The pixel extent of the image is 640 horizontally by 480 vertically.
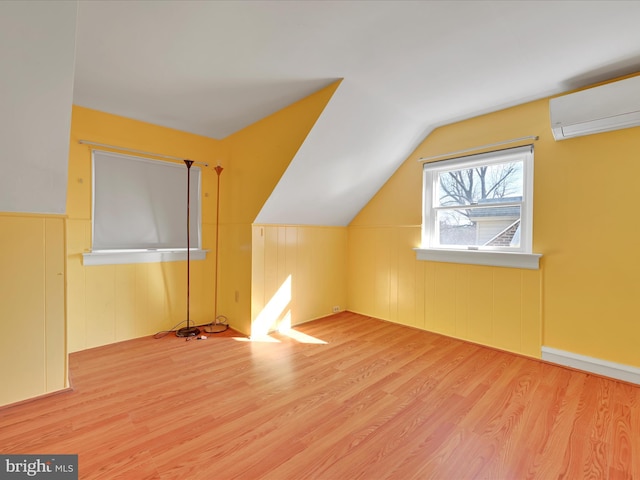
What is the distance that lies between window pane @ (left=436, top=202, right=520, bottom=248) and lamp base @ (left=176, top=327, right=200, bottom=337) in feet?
9.46

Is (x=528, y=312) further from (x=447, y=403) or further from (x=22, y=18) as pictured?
(x=22, y=18)

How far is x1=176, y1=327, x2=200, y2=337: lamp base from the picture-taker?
3129 mm

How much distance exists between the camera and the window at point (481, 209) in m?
2.67

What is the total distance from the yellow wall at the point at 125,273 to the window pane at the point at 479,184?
2.69m

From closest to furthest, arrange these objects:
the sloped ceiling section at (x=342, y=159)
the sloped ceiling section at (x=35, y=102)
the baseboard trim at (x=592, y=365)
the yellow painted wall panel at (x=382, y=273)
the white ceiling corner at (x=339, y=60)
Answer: the sloped ceiling section at (x=35, y=102) → the white ceiling corner at (x=339, y=60) → the baseboard trim at (x=592, y=365) → the sloped ceiling section at (x=342, y=159) → the yellow painted wall panel at (x=382, y=273)

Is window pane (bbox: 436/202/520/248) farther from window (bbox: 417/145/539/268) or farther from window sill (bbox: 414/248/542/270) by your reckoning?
window sill (bbox: 414/248/542/270)

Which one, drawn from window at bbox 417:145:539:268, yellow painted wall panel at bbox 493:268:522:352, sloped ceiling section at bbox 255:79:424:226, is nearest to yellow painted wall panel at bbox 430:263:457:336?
window at bbox 417:145:539:268

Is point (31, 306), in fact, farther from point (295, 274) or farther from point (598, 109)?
point (598, 109)

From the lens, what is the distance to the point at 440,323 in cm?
318

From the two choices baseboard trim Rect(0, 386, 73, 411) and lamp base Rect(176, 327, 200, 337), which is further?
lamp base Rect(176, 327, 200, 337)

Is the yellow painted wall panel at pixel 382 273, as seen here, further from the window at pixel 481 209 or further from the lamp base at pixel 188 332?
the lamp base at pixel 188 332

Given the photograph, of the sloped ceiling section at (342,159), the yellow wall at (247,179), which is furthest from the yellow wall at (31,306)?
the sloped ceiling section at (342,159)

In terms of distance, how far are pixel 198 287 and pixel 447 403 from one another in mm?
2802

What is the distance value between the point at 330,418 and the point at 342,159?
87.9 inches
